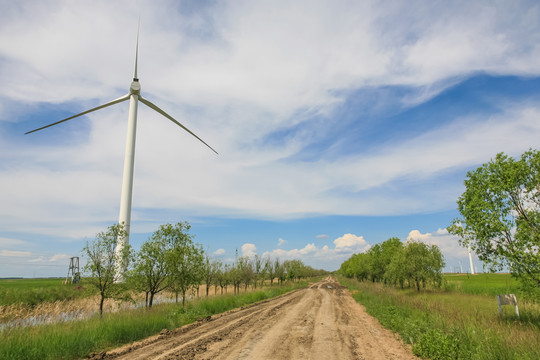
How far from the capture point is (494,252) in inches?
690

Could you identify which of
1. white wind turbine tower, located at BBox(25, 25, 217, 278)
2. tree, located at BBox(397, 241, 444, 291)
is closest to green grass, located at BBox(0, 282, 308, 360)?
white wind turbine tower, located at BBox(25, 25, 217, 278)

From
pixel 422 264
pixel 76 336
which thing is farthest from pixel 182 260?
pixel 422 264

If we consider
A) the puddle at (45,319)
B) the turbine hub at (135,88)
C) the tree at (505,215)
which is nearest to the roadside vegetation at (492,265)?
the tree at (505,215)

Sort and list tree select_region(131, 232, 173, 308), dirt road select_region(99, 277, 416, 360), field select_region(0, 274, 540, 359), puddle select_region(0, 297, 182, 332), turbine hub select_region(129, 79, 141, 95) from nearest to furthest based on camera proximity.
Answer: field select_region(0, 274, 540, 359), dirt road select_region(99, 277, 416, 360), puddle select_region(0, 297, 182, 332), tree select_region(131, 232, 173, 308), turbine hub select_region(129, 79, 141, 95)

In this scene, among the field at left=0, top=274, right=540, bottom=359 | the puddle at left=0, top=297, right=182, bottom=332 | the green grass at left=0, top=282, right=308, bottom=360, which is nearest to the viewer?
the field at left=0, top=274, right=540, bottom=359

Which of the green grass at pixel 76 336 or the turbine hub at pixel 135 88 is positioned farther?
the turbine hub at pixel 135 88

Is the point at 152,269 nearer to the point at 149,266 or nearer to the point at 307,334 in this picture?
the point at 149,266

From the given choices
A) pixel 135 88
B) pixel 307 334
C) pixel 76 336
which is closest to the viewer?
pixel 76 336

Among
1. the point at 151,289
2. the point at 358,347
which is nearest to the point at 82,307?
the point at 151,289

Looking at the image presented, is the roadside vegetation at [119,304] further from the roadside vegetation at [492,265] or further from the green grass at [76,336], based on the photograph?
the roadside vegetation at [492,265]

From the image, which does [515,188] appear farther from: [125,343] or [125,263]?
[125,263]

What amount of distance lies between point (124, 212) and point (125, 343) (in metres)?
19.1

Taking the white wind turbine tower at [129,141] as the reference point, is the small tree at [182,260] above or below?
below

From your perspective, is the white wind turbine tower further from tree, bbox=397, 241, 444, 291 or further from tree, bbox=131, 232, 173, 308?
tree, bbox=397, 241, 444, 291
